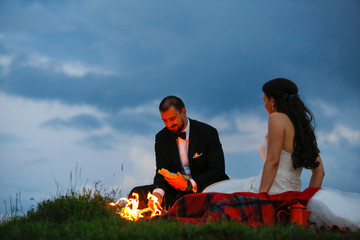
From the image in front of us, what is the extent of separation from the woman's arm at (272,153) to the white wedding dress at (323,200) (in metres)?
0.43

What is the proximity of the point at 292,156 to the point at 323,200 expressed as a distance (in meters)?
0.90

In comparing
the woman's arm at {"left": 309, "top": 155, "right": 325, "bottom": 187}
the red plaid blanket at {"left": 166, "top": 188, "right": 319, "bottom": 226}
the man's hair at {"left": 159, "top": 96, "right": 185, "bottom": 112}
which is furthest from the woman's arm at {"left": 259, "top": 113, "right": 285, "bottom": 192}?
the man's hair at {"left": 159, "top": 96, "right": 185, "bottom": 112}

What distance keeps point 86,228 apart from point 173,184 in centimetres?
345

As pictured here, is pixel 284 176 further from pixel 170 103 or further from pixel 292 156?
pixel 170 103

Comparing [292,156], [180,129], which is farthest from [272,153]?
[180,129]

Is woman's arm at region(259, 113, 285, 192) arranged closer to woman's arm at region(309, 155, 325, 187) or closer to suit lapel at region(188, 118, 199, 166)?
woman's arm at region(309, 155, 325, 187)

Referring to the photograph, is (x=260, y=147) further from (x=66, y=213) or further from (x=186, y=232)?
(x=66, y=213)

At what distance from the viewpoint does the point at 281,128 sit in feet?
23.1

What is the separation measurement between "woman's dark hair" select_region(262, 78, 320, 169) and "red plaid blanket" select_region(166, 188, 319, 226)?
2.10 ft

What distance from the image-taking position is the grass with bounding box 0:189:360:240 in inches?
213

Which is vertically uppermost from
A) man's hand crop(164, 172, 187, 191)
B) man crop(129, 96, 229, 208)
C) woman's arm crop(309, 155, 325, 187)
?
man crop(129, 96, 229, 208)

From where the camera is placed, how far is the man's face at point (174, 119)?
30.8 feet

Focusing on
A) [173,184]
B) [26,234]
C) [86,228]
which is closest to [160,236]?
[86,228]

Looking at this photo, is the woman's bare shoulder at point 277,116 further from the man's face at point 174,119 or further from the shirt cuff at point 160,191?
the shirt cuff at point 160,191
